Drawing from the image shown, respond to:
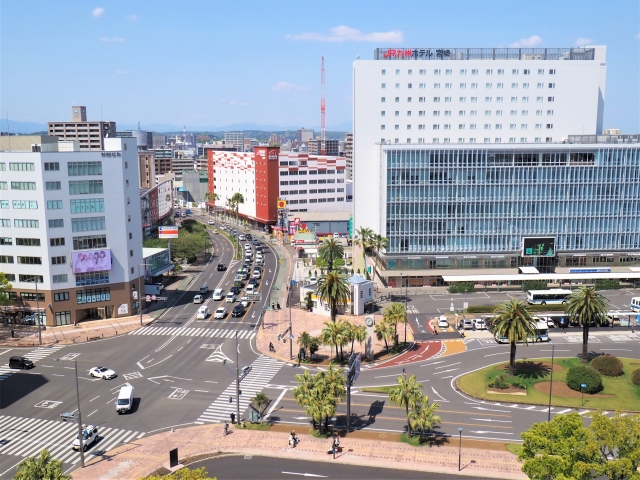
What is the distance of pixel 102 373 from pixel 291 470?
116 ft

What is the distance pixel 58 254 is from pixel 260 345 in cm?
3776

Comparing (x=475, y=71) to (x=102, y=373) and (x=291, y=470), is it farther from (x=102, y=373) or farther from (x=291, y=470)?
(x=291, y=470)

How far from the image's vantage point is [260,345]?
91562mm

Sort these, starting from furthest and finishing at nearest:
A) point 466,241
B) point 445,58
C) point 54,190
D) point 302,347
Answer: point 445,58, point 466,241, point 54,190, point 302,347

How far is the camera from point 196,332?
9875 centimetres

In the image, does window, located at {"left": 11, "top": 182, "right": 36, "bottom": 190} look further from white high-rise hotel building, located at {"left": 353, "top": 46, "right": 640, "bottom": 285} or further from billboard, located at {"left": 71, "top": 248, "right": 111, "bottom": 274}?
white high-rise hotel building, located at {"left": 353, "top": 46, "right": 640, "bottom": 285}

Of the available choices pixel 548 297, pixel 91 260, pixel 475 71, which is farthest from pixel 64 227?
pixel 475 71

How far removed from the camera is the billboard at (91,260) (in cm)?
9981

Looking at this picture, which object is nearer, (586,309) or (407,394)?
(407,394)

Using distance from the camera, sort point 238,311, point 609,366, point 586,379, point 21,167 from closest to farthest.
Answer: point 586,379, point 609,366, point 21,167, point 238,311

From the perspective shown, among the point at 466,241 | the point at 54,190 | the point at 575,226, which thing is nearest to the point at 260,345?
the point at 54,190

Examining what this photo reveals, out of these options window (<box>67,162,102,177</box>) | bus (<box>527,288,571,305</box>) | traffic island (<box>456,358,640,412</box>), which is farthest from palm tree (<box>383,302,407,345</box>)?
window (<box>67,162,102,177</box>)

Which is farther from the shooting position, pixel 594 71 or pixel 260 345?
pixel 594 71

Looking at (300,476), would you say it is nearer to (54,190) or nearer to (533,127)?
(54,190)
